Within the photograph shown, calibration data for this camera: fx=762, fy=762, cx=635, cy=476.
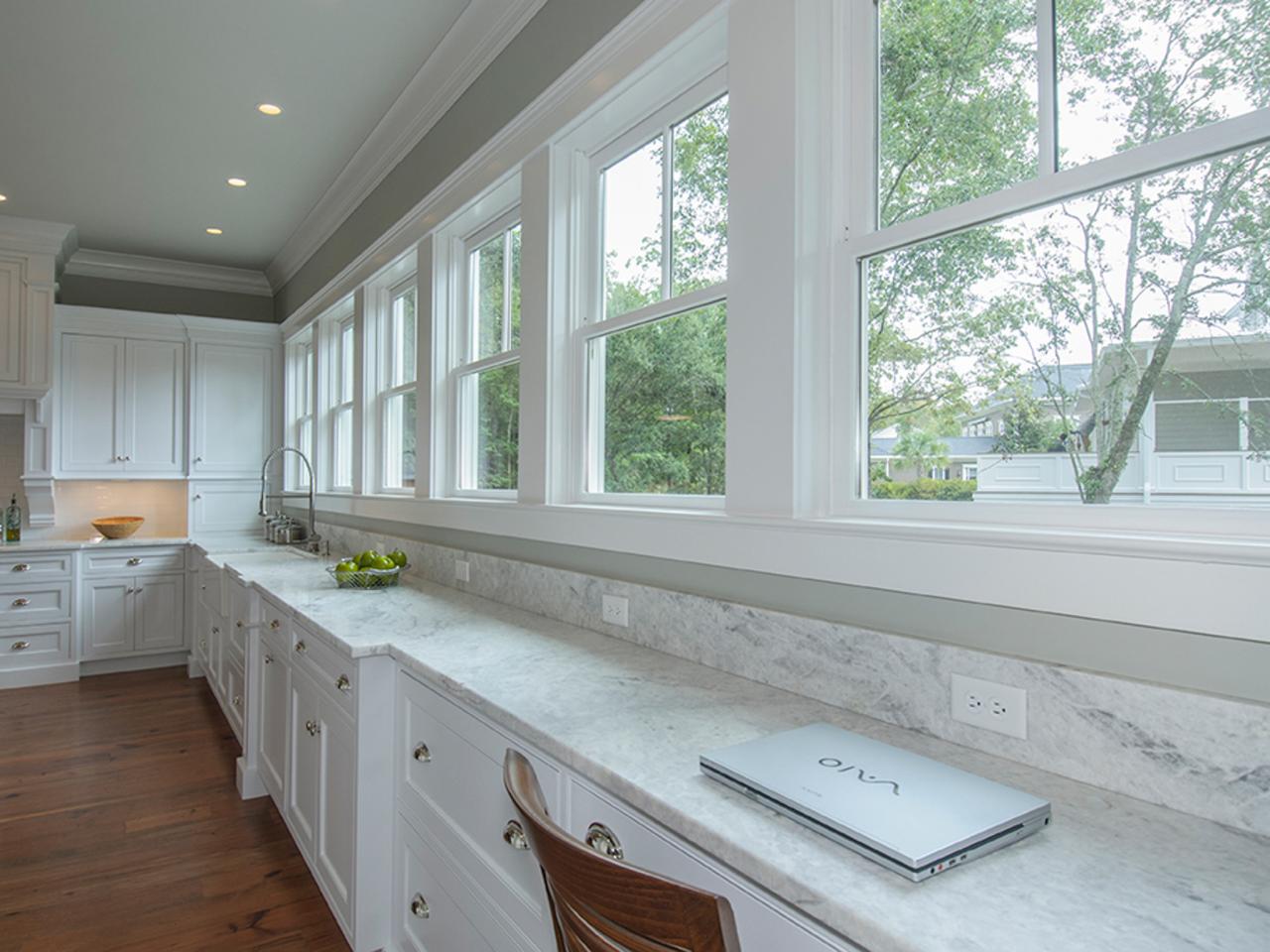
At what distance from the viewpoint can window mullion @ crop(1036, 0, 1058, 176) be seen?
1184 millimetres

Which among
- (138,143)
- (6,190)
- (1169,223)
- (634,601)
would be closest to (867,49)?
(1169,223)

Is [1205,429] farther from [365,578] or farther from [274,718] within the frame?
[274,718]

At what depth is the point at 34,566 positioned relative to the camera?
15.4 feet

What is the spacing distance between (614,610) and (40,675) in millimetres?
4664

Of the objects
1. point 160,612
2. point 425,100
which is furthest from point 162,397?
point 425,100

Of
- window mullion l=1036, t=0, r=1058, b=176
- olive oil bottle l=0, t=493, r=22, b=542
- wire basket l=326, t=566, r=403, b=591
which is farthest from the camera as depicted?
olive oil bottle l=0, t=493, r=22, b=542

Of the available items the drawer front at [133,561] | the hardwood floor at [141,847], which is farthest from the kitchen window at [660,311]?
the drawer front at [133,561]

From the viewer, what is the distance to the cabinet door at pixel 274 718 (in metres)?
2.63

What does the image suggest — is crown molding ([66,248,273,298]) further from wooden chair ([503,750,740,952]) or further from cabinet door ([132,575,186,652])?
wooden chair ([503,750,740,952])

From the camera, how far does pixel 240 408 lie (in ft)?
18.9

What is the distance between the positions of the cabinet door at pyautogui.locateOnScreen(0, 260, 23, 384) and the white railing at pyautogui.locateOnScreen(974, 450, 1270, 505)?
5.66 metres

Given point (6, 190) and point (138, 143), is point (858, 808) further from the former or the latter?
point (6, 190)

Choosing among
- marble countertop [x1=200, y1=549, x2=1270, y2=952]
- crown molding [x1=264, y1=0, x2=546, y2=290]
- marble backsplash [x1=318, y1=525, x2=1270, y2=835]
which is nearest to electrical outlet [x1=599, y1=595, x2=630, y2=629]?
marble backsplash [x1=318, y1=525, x2=1270, y2=835]

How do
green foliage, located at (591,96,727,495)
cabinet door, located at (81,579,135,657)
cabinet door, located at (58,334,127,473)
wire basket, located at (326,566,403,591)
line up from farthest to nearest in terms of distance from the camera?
cabinet door, located at (58,334,127,473), cabinet door, located at (81,579,135,657), wire basket, located at (326,566,403,591), green foliage, located at (591,96,727,495)
